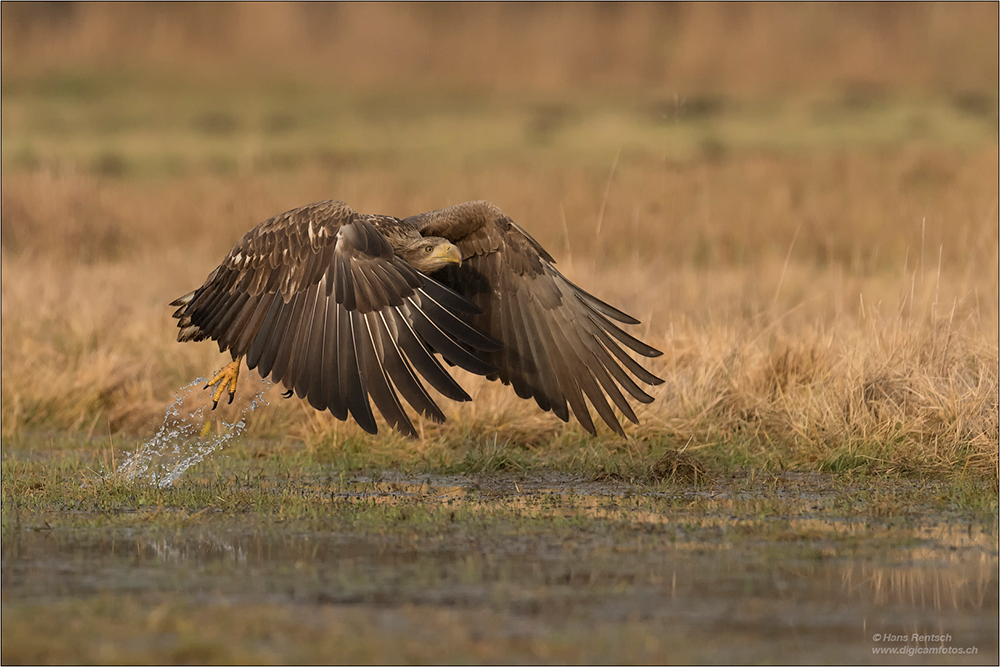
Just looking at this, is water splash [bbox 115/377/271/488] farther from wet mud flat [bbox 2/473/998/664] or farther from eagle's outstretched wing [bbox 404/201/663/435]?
eagle's outstretched wing [bbox 404/201/663/435]

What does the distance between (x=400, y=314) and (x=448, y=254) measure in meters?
1.06

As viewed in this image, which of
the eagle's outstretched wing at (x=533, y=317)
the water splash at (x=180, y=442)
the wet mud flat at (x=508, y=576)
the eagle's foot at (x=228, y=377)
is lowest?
the wet mud flat at (x=508, y=576)

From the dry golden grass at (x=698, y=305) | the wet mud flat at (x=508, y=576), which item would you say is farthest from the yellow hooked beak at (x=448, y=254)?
the dry golden grass at (x=698, y=305)

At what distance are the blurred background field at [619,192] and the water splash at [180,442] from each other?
0.70ft

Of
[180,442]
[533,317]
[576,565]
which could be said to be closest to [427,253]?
[533,317]

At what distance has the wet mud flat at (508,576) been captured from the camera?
4.73 m

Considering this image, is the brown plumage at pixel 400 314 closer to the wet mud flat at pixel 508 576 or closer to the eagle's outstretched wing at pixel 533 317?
the eagle's outstretched wing at pixel 533 317

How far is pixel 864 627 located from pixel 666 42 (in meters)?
29.9

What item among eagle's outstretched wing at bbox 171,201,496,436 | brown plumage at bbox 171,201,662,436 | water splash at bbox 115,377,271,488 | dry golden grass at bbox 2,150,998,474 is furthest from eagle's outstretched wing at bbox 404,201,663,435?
water splash at bbox 115,377,271,488

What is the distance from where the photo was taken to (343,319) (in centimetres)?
688

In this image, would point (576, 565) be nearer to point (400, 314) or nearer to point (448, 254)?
point (400, 314)

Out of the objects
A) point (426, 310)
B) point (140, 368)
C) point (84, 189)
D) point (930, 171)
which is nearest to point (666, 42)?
point (930, 171)

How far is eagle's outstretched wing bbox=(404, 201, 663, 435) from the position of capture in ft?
26.5

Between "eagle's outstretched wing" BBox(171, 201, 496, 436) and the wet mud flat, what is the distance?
669 millimetres
